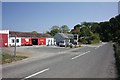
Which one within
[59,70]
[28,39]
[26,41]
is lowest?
[59,70]

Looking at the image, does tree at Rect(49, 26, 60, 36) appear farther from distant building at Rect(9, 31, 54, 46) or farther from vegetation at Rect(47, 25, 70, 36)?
distant building at Rect(9, 31, 54, 46)

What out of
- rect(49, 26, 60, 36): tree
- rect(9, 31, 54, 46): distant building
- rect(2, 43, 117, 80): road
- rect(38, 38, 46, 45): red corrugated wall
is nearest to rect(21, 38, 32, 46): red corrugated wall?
rect(9, 31, 54, 46): distant building

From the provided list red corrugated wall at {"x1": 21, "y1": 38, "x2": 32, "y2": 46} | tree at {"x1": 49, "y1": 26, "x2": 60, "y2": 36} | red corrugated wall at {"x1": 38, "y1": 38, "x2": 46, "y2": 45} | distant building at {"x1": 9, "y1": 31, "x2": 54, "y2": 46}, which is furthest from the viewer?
tree at {"x1": 49, "y1": 26, "x2": 60, "y2": 36}

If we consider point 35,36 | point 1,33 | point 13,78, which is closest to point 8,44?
point 1,33

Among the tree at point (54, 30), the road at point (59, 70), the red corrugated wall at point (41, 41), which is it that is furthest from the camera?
the tree at point (54, 30)

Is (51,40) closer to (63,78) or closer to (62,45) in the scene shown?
(62,45)

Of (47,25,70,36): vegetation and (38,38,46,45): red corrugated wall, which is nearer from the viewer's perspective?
(38,38,46,45): red corrugated wall

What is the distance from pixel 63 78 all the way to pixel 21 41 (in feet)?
167

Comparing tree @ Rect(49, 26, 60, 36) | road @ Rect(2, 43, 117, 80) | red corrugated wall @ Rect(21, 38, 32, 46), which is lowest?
road @ Rect(2, 43, 117, 80)

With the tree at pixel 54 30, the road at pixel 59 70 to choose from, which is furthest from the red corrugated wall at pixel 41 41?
the tree at pixel 54 30

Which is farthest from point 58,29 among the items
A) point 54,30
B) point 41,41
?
point 41,41

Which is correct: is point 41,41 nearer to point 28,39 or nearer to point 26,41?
point 28,39

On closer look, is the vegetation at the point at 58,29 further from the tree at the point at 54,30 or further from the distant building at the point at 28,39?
the distant building at the point at 28,39

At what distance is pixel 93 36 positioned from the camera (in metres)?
117
